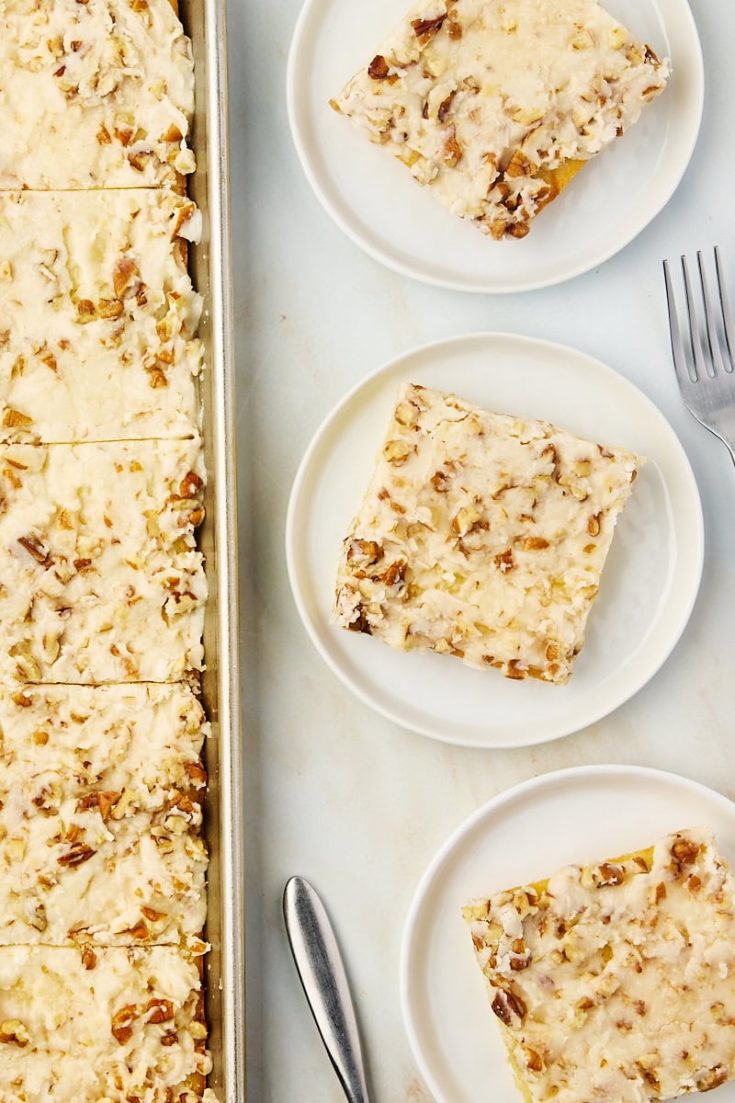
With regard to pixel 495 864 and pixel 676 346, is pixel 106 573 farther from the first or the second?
pixel 676 346

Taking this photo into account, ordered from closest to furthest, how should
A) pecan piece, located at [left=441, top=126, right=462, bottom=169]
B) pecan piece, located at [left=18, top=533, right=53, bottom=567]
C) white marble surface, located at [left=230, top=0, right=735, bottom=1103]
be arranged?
pecan piece, located at [left=18, top=533, right=53, bottom=567] → pecan piece, located at [left=441, top=126, right=462, bottom=169] → white marble surface, located at [left=230, top=0, right=735, bottom=1103]

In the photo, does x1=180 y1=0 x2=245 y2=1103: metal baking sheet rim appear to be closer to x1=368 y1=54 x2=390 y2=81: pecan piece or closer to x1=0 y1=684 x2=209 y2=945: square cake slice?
x1=0 y1=684 x2=209 y2=945: square cake slice

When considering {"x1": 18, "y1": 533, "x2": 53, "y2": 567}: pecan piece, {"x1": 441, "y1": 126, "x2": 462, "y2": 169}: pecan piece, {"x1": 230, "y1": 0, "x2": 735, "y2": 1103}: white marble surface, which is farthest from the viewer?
{"x1": 230, "y1": 0, "x2": 735, "y2": 1103}: white marble surface

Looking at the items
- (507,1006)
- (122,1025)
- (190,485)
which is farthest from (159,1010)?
(190,485)

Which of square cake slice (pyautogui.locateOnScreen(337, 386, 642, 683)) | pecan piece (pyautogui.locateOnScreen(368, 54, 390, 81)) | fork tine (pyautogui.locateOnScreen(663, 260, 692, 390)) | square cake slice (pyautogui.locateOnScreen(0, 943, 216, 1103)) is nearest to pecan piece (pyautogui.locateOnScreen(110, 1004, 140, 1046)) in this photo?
square cake slice (pyautogui.locateOnScreen(0, 943, 216, 1103))

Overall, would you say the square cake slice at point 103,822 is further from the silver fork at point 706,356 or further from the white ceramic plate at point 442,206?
the silver fork at point 706,356

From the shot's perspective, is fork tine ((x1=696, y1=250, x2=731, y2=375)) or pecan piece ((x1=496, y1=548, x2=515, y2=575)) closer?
pecan piece ((x1=496, y1=548, x2=515, y2=575))

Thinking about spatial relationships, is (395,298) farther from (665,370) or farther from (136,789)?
(136,789)

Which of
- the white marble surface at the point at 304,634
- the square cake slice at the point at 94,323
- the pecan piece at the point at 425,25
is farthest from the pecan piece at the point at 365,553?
the pecan piece at the point at 425,25
